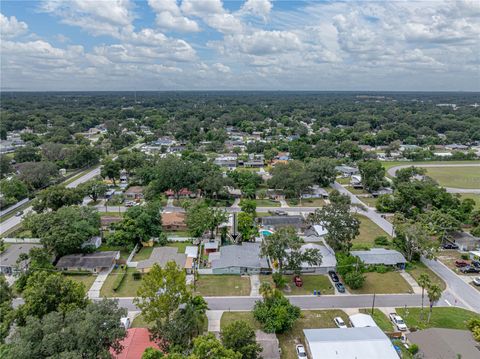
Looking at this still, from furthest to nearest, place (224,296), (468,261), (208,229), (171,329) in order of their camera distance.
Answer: (208,229)
(468,261)
(224,296)
(171,329)

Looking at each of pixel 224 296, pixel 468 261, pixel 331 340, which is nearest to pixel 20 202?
pixel 224 296

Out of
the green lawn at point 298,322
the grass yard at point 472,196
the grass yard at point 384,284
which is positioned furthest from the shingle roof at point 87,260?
the grass yard at point 472,196

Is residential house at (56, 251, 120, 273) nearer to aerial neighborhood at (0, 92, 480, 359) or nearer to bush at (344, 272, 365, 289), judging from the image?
aerial neighborhood at (0, 92, 480, 359)

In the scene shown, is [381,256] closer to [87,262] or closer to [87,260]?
[87,262]

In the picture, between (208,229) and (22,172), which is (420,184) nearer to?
(208,229)

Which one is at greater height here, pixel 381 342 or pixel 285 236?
pixel 285 236

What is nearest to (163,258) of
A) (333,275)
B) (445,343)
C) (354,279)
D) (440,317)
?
(333,275)

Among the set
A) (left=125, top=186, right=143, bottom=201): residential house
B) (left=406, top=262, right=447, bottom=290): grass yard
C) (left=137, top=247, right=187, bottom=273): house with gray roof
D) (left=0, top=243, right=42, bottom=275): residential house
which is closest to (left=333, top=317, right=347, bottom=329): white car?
(left=406, top=262, right=447, bottom=290): grass yard
